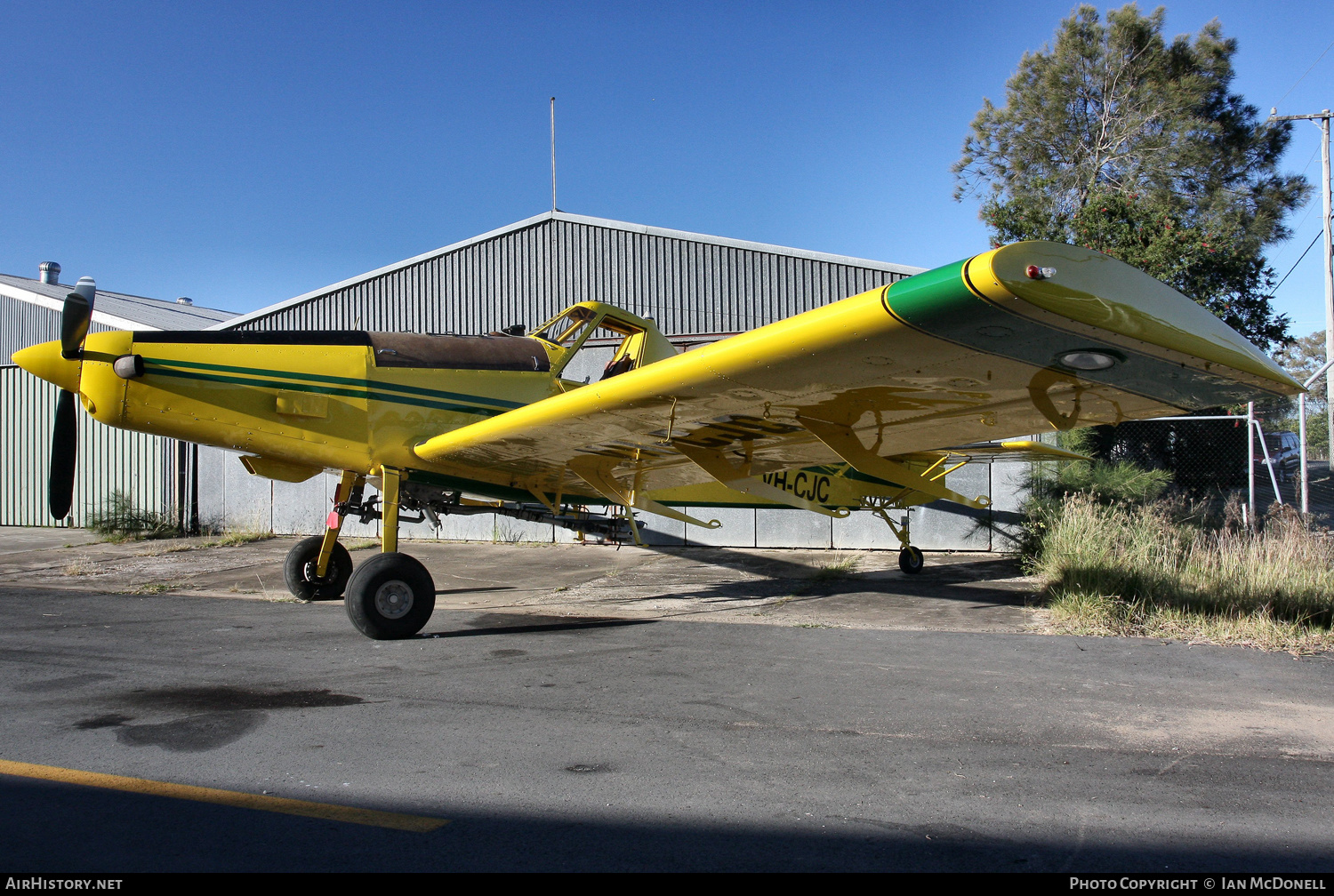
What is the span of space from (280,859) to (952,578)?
8.36 m

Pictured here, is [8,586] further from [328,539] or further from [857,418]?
[857,418]

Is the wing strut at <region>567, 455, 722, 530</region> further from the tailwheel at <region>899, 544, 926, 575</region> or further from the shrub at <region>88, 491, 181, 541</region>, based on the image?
the shrub at <region>88, 491, 181, 541</region>

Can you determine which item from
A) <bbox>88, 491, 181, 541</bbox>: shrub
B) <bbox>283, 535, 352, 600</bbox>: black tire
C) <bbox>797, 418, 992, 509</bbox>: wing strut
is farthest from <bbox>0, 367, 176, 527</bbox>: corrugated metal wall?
<bbox>797, 418, 992, 509</bbox>: wing strut

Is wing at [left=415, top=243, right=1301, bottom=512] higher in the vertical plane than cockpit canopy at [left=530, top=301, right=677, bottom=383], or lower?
lower

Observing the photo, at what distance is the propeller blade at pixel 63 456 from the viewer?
596cm

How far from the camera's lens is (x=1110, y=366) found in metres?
3.44

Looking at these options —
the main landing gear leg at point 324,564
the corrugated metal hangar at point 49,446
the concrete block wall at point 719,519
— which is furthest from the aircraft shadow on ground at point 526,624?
the corrugated metal hangar at point 49,446

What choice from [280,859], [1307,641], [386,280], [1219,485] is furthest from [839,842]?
[386,280]

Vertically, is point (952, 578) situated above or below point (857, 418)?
below

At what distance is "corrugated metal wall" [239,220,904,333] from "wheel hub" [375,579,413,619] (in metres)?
8.50

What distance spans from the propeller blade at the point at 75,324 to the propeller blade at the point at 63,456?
0.66 metres

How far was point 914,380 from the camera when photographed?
3.91 m

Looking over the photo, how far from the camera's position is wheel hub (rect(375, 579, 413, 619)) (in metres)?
5.56

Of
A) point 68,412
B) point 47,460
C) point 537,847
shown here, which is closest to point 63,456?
point 68,412
